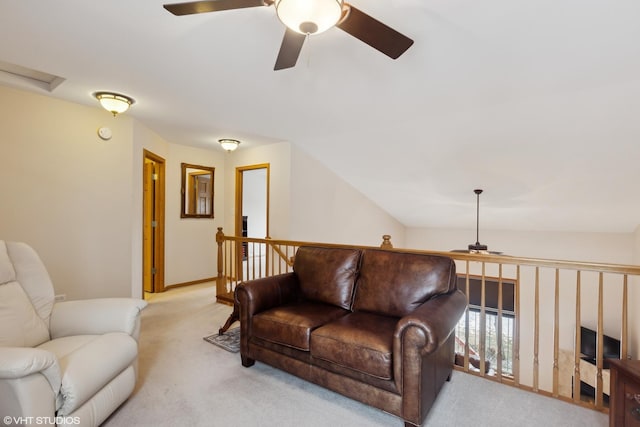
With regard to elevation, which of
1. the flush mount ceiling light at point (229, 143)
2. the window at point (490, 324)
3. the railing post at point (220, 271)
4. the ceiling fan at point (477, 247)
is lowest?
the window at point (490, 324)

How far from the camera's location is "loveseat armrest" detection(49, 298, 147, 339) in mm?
1950

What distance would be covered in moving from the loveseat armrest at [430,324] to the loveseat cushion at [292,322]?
614 millimetres

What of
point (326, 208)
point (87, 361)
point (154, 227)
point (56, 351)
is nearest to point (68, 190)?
point (154, 227)

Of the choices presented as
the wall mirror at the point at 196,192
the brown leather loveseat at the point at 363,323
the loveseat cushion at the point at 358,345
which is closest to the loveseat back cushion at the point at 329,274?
the brown leather loveseat at the point at 363,323

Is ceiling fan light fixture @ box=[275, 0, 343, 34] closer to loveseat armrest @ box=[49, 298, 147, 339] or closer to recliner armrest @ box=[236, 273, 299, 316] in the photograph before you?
recliner armrest @ box=[236, 273, 299, 316]

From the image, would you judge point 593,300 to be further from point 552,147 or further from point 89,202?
point 89,202

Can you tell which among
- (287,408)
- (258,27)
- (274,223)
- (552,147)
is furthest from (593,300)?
(258,27)

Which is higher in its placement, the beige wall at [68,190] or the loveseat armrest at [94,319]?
the beige wall at [68,190]

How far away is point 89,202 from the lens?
3.38 metres

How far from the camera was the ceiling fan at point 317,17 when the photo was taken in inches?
51.6

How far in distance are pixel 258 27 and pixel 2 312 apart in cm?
219

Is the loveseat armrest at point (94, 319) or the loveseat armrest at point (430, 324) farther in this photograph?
the loveseat armrest at point (94, 319)

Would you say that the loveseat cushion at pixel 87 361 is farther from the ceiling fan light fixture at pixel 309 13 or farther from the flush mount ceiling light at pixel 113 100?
the flush mount ceiling light at pixel 113 100

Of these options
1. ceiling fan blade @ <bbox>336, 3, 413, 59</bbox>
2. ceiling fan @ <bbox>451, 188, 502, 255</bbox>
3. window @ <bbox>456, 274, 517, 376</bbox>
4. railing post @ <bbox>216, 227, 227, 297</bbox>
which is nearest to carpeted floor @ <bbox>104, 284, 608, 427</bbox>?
ceiling fan @ <bbox>451, 188, 502, 255</bbox>
